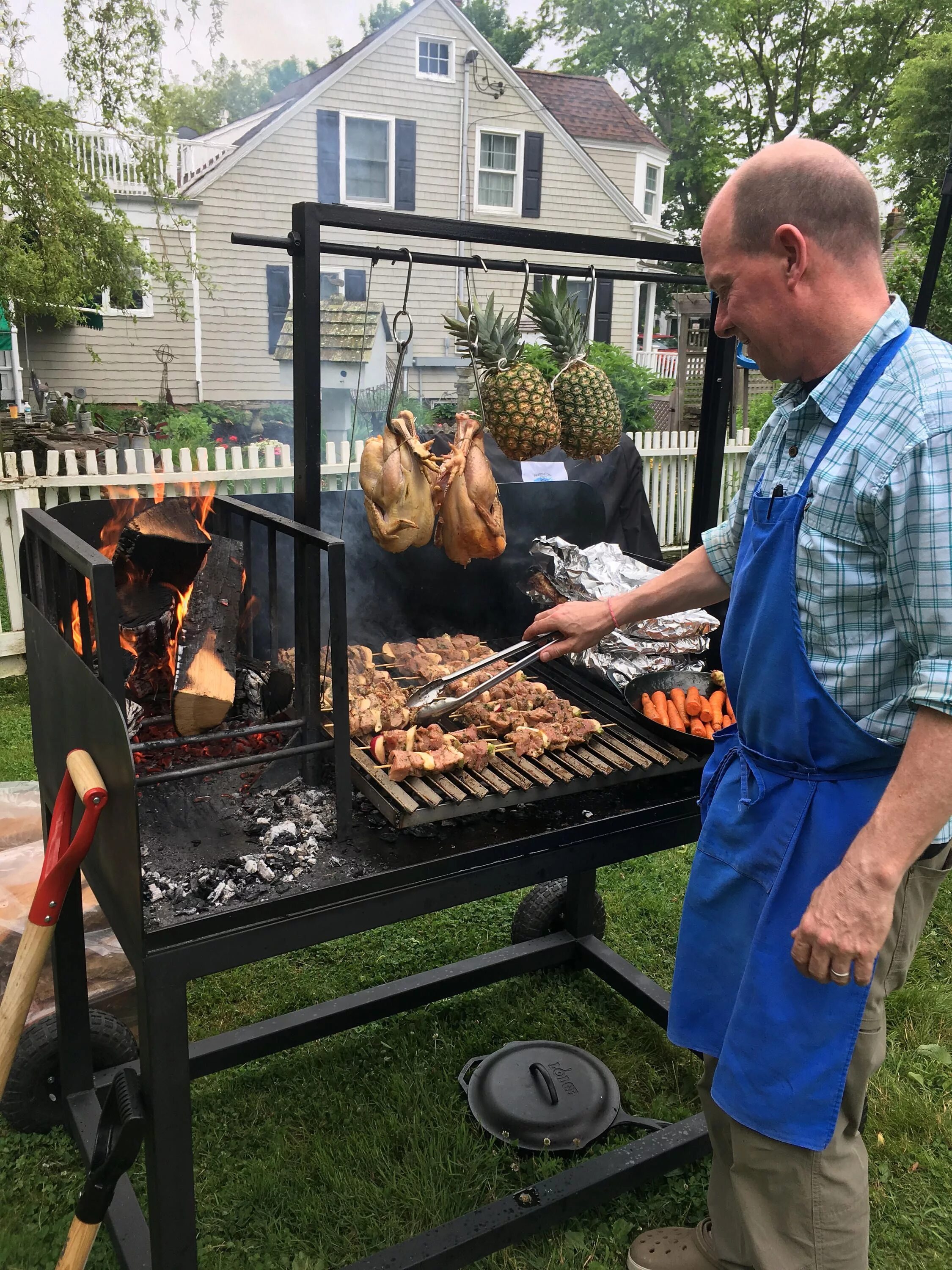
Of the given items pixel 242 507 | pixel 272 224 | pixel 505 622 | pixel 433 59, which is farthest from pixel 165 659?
pixel 433 59

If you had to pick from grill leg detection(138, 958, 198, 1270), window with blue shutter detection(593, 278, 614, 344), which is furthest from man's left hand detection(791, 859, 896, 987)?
window with blue shutter detection(593, 278, 614, 344)

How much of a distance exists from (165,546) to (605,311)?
18.4 m

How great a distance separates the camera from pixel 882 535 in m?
1.55

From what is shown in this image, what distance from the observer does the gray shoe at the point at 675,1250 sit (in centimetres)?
231

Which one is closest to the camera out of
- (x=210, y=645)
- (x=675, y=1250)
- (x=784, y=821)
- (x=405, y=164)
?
(x=784, y=821)

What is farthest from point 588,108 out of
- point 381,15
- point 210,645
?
point 210,645

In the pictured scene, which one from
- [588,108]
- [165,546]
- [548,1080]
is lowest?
[548,1080]

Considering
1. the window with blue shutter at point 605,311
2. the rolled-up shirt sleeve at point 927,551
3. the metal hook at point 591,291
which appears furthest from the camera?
the window with blue shutter at point 605,311

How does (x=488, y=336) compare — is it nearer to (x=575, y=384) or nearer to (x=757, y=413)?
(x=575, y=384)

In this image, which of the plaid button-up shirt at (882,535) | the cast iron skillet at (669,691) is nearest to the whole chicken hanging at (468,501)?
the cast iron skillet at (669,691)

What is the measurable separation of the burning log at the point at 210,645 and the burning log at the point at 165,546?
0.18 feet

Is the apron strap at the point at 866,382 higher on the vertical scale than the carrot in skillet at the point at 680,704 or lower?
higher

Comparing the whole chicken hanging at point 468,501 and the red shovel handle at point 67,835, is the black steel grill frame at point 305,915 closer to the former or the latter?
the red shovel handle at point 67,835

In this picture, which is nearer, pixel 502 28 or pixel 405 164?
pixel 405 164
